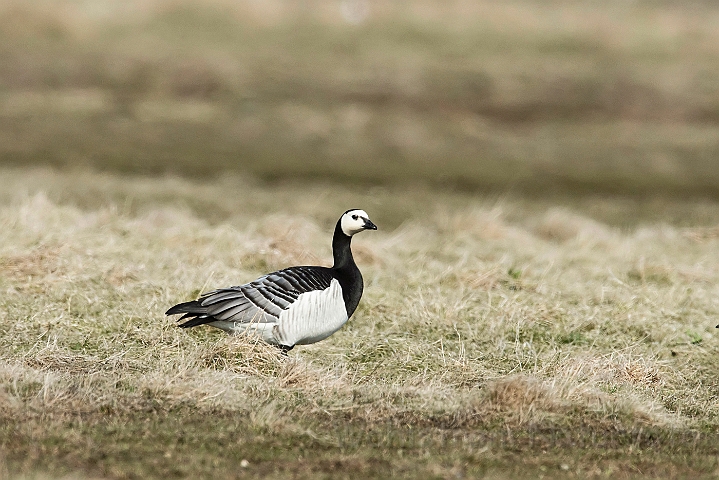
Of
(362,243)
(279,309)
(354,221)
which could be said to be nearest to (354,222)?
(354,221)

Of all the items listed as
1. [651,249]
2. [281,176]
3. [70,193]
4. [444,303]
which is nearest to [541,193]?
[281,176]

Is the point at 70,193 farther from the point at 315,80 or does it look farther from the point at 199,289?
the point at 315,80

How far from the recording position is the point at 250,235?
13.7 meters

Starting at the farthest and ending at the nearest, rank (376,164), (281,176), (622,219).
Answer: (376,164), (281,176), (622,219)

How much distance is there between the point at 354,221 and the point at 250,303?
1.57 m

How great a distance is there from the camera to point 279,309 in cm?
857

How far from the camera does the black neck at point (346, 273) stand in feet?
29.9

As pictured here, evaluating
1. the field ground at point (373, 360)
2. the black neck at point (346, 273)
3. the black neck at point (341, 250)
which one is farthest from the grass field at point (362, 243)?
the black neck at point (341, 250)

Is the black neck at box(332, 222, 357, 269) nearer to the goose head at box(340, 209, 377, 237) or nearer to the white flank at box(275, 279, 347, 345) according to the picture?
the goose head at box(340, 209, 377, 237)

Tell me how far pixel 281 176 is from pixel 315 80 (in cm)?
978

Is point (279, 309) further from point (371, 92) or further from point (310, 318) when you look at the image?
point (371, 92)

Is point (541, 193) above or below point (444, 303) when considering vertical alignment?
below

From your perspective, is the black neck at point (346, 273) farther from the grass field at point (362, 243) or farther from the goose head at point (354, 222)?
the grass field at point (362, 243)

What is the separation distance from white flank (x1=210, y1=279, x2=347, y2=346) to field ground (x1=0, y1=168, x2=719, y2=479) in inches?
8.0
